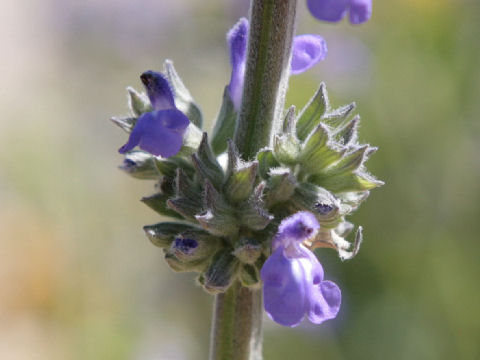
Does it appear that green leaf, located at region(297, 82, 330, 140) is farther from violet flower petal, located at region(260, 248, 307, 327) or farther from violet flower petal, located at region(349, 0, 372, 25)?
violet flower petal, located at region(260, 248, 307, 327)

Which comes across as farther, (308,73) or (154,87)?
(308,73)

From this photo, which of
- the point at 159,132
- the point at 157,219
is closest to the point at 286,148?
the point at 159,132

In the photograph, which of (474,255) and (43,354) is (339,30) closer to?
(474,255)

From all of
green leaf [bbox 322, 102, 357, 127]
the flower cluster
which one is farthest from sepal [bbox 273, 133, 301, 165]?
green leaf [bbox 322, 102, 357, 127]

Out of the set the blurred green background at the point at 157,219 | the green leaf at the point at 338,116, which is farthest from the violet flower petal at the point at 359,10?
the blurred green background at the point at 157,219

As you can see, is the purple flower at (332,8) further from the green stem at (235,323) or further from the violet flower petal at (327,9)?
the green stem at (235,323)

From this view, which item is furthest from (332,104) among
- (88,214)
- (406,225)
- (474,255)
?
(88,214)

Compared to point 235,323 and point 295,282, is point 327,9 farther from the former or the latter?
point 235,323
